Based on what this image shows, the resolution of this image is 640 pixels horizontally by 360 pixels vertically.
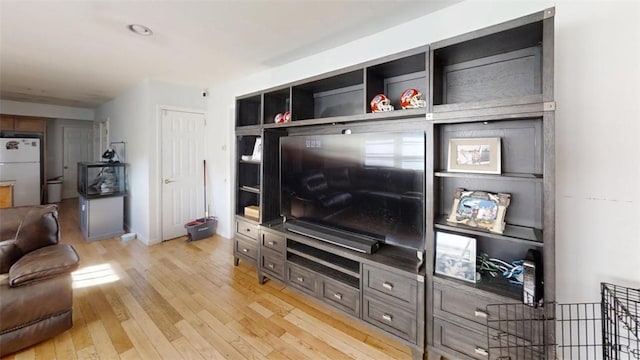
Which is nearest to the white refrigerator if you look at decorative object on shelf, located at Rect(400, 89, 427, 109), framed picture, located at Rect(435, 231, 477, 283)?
decorative object on shelf, located at Rect(400, 89, 427, 109)

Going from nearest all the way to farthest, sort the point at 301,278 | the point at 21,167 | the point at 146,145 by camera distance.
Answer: the point at 301,278 → the point at 146,145 → the point at 21,167

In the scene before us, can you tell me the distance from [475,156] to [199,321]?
94.5 inches

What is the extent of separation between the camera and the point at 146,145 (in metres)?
3.88

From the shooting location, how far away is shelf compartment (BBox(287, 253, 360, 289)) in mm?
2050

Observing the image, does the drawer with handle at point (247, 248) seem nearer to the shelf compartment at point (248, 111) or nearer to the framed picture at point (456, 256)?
the shelf compartment at point (248, 111)

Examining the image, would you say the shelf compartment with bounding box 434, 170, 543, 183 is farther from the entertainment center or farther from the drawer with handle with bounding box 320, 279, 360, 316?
the drawer with handle with bounding box 320, 279, 360, 316

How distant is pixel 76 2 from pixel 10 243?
1911mm

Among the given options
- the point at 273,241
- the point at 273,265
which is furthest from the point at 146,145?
the point at 273,265

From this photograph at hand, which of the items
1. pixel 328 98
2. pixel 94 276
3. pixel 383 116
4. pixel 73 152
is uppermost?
pixel 328 98

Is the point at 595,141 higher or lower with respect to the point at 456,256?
higher

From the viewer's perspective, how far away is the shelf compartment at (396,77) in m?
1.89

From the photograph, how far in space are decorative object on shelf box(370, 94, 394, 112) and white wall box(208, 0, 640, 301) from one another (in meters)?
0.88

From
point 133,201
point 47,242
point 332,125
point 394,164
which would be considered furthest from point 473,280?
point 133,201

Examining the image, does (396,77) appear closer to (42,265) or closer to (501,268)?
(501,268)
